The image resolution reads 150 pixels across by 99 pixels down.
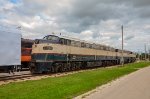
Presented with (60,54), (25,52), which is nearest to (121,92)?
(60,54)

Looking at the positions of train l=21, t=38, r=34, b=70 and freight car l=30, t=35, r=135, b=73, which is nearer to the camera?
freight car l=30, t=35, r=135, b=73

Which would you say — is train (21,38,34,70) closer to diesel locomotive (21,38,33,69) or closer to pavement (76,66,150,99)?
diesel locomotive (21,38,33,69)

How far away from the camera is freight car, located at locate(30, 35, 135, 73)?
31.2 metres

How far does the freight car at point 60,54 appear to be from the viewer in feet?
102

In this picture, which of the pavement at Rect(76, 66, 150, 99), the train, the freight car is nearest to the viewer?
the pavement at Rect(76, 66, 150, 99)

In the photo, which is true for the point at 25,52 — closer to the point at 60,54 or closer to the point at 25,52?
the point at 25,52

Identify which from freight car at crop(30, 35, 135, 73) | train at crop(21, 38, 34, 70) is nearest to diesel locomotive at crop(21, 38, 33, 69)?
train at crop(21, 38, 34, 70)

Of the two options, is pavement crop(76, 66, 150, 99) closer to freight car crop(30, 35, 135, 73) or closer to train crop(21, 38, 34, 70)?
freight car crop(30, 35, 135, 73)

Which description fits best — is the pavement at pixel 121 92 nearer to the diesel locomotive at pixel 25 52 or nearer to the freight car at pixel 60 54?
the freight car at pixel 60 54

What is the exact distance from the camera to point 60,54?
3338 cm

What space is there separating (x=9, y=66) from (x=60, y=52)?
9.69 meters

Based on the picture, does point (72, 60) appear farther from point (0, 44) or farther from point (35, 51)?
point (0, 44)

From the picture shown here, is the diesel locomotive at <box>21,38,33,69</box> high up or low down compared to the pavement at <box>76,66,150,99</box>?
up

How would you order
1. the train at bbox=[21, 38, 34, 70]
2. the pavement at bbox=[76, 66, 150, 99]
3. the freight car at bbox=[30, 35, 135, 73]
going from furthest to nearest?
the train at bbox=[21, 38, 34, 70] → the freight car at bbox=[30, 35, 135, 73] → the pavement at bbox=[76, 66, 150, 99]
